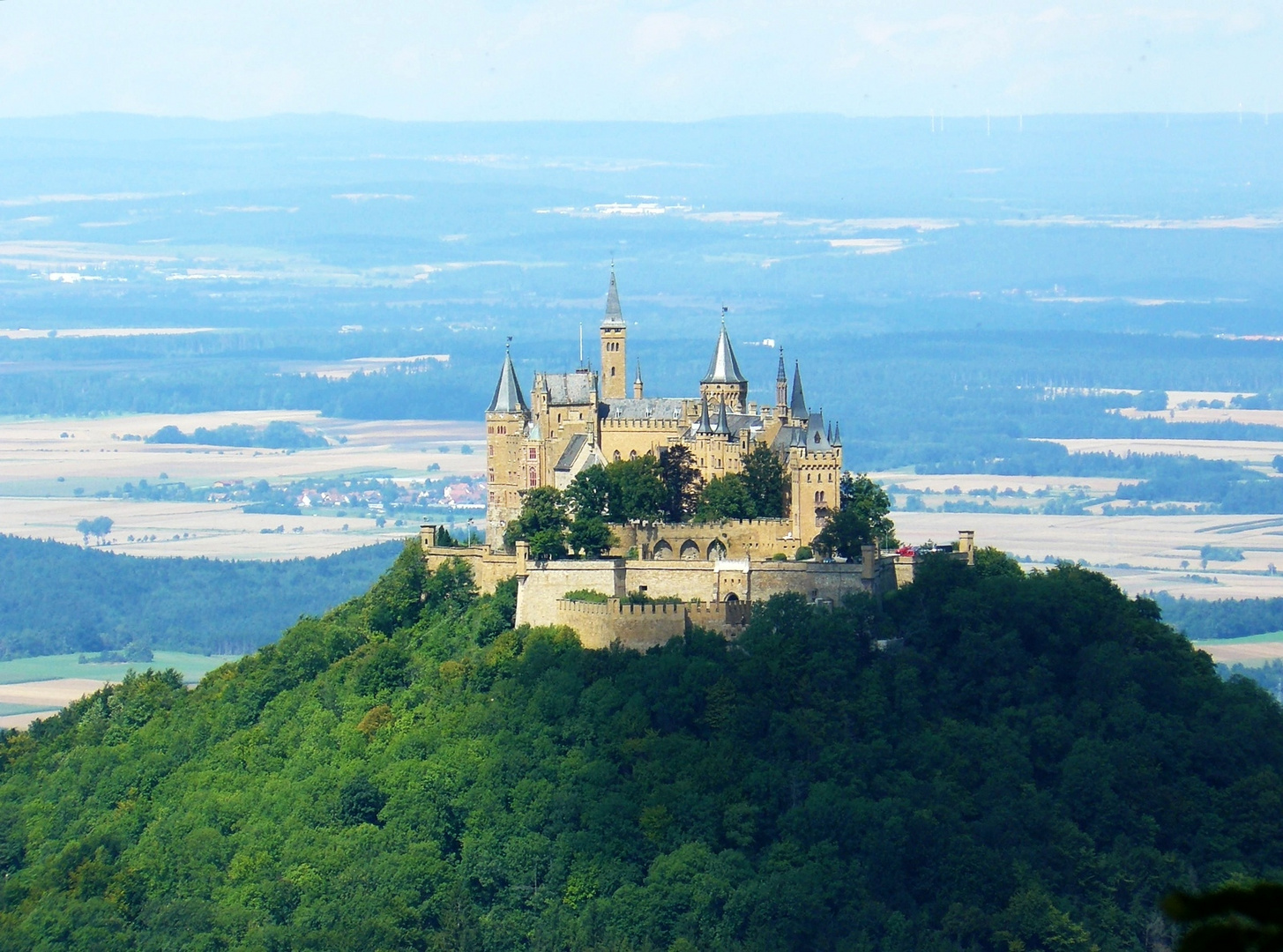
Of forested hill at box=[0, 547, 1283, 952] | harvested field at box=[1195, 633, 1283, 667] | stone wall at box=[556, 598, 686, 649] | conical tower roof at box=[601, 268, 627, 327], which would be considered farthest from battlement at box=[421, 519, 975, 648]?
harvested field at box=[1195, 633, 1283, 667]

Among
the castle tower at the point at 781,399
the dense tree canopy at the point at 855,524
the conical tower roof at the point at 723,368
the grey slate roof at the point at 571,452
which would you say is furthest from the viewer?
the conical tower roof at the point at 723,368

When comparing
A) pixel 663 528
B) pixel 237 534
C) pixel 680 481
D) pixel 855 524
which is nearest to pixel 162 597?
pixel 237 534

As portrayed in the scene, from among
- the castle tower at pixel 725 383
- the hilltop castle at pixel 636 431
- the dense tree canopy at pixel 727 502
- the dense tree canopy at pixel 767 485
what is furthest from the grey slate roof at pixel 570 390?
the dense tree canopy at pixel 767 485

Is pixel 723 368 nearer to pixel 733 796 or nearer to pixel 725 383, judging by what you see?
pixel 725 383

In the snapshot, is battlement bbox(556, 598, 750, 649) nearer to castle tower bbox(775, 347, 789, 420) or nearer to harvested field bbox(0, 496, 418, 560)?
castle tower bbox(775, 347, 789, 420)

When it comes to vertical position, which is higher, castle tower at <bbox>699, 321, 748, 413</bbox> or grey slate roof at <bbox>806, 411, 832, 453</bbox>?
castle tower at <bbox>699, 321, 748, 413</bbox>

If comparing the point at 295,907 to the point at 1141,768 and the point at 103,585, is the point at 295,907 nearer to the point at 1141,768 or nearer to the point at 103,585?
the point at 1141,768

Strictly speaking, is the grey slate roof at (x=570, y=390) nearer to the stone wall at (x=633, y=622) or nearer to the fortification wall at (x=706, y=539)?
the fortification wall at (x=706, y=539)
